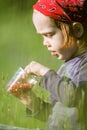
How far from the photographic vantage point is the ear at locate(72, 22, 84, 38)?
1747 mm

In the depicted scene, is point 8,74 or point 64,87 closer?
point 64,87

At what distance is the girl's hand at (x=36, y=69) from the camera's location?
180 cm

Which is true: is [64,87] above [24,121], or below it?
above

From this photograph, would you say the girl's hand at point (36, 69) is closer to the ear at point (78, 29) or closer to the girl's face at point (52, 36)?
the girl's face at point (52, 36)

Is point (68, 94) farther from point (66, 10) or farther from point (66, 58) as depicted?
point (66, 10)

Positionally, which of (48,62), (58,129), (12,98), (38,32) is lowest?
(58,129)

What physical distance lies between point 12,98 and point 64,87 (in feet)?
0.75

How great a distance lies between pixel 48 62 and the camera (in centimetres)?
183

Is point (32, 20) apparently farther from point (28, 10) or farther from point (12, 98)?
point (12, 98)

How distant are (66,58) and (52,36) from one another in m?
0.10

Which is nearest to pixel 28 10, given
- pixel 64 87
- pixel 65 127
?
pixel 64 87

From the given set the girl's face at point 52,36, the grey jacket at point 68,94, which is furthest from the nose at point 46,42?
the grey jacket at point 68,94

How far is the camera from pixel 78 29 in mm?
1755

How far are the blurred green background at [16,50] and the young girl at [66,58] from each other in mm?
50
